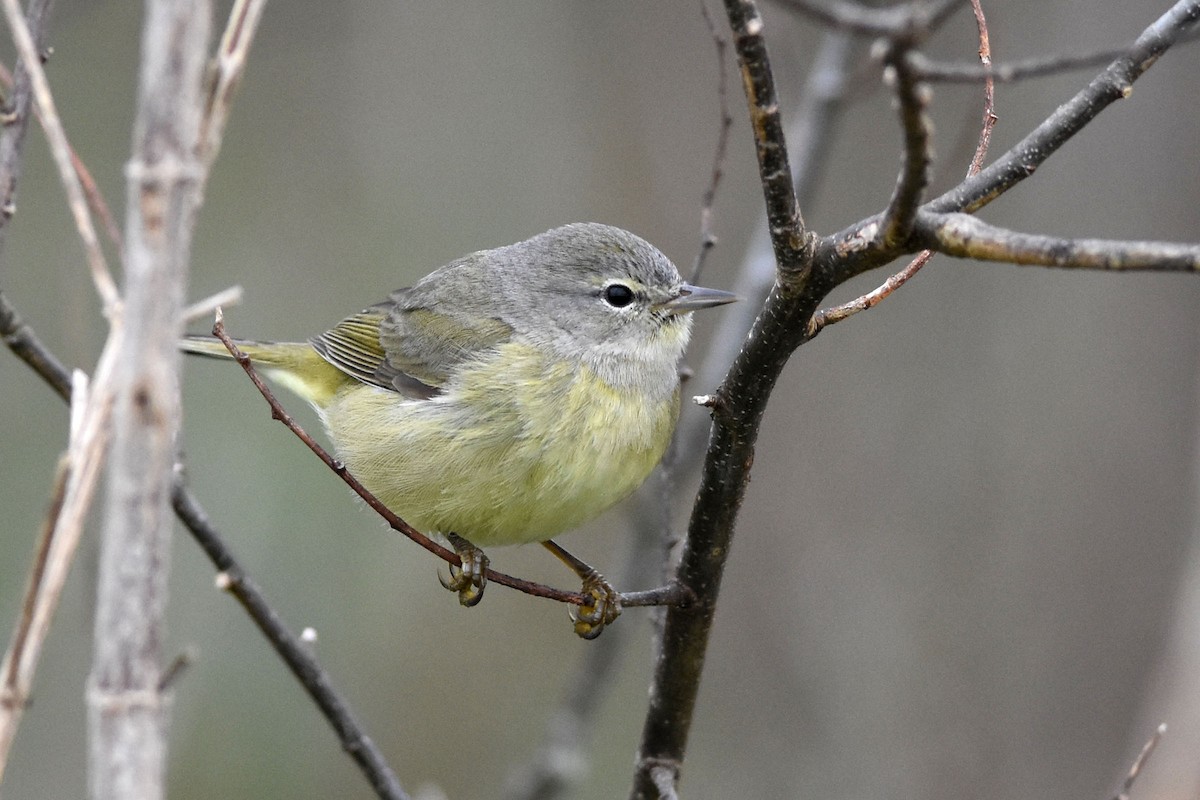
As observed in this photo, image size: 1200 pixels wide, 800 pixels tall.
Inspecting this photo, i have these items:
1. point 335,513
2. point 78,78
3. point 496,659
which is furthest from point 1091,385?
point 78,78

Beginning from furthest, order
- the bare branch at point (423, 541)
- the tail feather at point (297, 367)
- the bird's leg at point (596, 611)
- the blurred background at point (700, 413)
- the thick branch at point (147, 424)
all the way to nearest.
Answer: the blurred background at point (700, 413)
the tail feather at point (297, 367)
the bird's leg at point (596, 611)
the bare branch at point (423, 541)
the thick branch at point (147, 424)

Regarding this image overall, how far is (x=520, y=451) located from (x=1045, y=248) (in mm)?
2241

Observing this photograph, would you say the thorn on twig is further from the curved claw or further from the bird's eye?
the bird's eye

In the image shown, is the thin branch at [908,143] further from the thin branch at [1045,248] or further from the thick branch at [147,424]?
the thick branch at [147,424]

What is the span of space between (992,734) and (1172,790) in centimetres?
366

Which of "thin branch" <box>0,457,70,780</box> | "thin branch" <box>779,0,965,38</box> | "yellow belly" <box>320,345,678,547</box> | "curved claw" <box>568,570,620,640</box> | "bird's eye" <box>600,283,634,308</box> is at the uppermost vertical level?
"thin branch" <box>779,0,965,38</box>

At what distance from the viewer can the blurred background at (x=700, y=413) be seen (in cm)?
637

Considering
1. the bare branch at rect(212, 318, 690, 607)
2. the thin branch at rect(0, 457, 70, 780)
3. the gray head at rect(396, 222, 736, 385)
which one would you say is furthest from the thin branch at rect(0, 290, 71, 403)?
the gray head at rect(396, 222, 736, 385)

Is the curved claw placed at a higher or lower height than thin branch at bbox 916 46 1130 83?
lower

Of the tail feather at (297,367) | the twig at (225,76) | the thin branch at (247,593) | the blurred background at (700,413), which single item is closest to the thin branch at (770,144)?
the twig at (225,76)

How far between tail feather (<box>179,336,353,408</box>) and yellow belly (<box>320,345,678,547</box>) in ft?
3.42

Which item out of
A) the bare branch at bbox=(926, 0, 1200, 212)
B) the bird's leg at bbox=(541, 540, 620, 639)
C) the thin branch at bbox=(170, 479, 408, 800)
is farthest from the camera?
the bird's leg at bbox=(541, 540, 620, 639)

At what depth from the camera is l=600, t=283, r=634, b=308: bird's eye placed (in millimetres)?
4258

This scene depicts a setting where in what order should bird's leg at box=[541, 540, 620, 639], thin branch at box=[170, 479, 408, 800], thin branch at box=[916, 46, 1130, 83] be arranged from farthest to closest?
1. bird's leg at box=[541, 540, 620, 639]
2. thin branch at box=[170, 479, 408, 800]
3. thin branch at box=[916, 46, 1130, 83]
